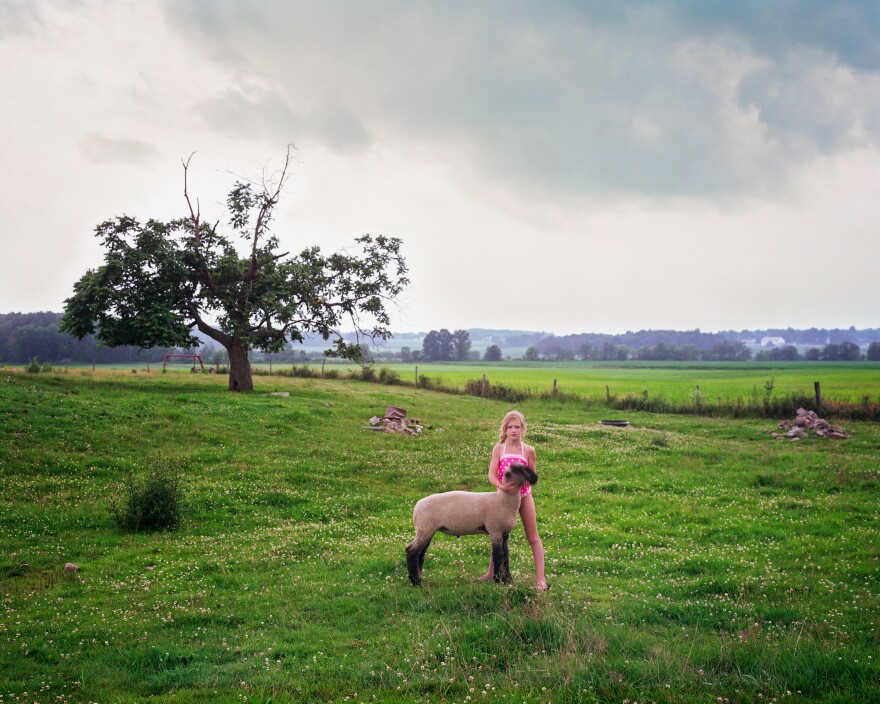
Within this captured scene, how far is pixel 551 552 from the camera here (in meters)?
12.1

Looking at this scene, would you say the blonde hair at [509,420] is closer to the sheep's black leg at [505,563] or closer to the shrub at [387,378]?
the sheep's black leg at [505,563]

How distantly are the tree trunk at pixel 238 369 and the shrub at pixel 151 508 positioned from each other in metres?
24.2

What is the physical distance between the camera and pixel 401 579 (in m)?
10.0

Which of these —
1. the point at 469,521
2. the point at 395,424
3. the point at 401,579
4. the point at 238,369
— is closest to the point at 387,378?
the point at 238,369

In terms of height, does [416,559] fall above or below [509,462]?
below

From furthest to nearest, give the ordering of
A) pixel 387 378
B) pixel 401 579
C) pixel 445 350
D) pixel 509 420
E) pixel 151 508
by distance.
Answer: pixel 445 350 → pixel 387 378 → pixel 151 508 → pixel 401 579 → pixel 509 420

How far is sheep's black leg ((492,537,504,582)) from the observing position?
9.46 m

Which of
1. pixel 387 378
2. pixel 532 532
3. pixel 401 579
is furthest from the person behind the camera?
pixel 387 378

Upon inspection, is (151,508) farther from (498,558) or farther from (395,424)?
(395,424)

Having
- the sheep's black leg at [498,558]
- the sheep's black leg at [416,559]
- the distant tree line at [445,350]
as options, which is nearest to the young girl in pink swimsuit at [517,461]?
the sheep's black leg at [498,558]

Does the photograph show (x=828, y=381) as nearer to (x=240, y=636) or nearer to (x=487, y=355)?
(x=240, y=636)

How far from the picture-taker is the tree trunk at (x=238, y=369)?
37.1 meters

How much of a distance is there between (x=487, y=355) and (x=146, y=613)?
150 metres

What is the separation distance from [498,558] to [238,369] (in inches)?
1232
